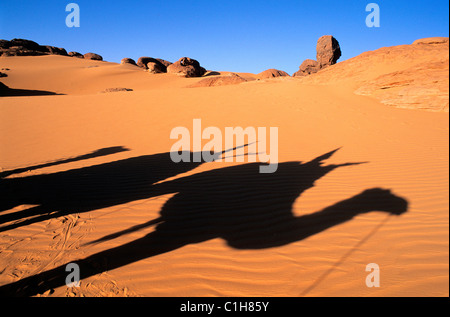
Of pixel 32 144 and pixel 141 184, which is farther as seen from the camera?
pixel 32 144

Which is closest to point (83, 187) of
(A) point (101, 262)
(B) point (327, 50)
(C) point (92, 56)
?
(A) point (101, 262)

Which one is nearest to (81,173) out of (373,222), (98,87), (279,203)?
(279,203)

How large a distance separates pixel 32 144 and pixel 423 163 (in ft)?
36.6

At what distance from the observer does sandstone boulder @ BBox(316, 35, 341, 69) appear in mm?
24641

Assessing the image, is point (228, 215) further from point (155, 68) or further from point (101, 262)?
point (155, 68)

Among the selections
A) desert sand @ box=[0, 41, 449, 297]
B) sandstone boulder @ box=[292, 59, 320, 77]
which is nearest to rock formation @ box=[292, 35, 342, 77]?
sandstone boulder @ box=[292, 59, 320, 77]

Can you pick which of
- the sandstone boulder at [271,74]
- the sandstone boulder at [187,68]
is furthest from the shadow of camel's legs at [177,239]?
the sandstone boulder at [271,74]

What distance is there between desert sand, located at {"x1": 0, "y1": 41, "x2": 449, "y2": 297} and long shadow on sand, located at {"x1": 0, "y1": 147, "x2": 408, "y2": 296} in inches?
0.9

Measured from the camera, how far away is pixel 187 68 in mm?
31250

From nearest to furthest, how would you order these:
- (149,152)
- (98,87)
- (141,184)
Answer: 1. (141,184)
2. (149,152)
3. (98,87)

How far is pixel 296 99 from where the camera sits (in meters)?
Result: 11.2

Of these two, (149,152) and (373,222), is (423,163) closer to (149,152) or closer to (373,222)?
(373,222)
